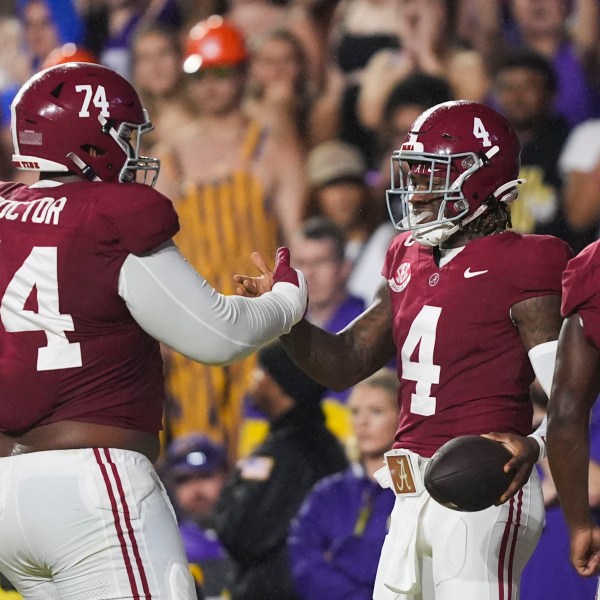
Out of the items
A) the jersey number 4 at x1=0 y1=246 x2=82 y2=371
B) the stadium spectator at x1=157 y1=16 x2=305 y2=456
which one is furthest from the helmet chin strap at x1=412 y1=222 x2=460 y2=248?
the stadium spectator at x1=157 y1=16 x2=305 y2=456

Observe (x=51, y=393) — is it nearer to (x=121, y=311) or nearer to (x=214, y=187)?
(x=121, y=311)

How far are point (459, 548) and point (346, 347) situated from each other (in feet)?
1.97

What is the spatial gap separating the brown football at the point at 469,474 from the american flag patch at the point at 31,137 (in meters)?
0.98

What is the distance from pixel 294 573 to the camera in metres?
4.53

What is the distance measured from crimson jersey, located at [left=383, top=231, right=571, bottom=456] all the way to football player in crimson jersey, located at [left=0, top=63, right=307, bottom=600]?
0.47 m

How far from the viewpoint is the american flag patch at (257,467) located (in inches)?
184

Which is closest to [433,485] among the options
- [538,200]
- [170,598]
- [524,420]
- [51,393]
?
[524,420]

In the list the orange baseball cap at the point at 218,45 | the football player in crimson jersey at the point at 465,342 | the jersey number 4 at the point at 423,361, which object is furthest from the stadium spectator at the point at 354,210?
the jersey number 4 at the point at 423,361

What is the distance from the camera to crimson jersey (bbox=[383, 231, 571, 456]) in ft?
8.50

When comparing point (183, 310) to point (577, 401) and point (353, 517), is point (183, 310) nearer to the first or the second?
point (577, 401)

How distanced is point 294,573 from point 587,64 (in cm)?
207

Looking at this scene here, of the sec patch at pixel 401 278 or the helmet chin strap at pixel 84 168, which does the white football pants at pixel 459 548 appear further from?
the helmet chin strap at pixel 84 168

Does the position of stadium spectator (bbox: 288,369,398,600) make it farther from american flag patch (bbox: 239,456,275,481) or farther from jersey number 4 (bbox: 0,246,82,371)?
jersey number 4 (bbox: 0,246,82,371)

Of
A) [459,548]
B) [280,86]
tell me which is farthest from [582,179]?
[459,548]
